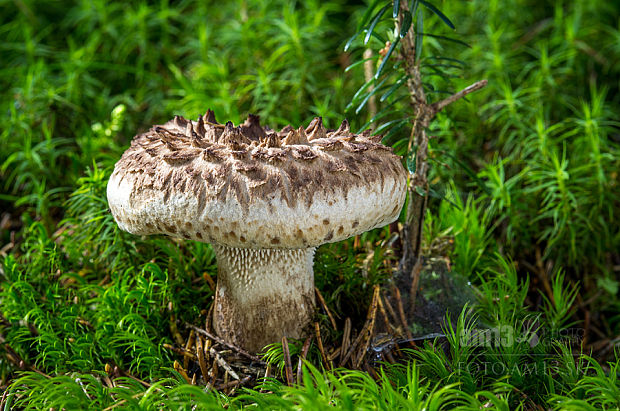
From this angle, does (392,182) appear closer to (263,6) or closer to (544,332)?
(544,332)

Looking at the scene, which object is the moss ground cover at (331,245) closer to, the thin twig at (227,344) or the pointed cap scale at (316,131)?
the thin twig at (227,344)

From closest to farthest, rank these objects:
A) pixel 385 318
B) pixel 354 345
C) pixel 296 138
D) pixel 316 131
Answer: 1. pixel 296 138
2. pixel 316 131
3. pixel 354 345
4. pixel 385 318

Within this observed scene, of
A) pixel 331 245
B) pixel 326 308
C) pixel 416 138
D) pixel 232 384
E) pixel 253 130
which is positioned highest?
pixel 253 130

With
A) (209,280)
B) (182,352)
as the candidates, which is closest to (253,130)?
(209,280)

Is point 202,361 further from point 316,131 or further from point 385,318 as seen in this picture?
point 316,131

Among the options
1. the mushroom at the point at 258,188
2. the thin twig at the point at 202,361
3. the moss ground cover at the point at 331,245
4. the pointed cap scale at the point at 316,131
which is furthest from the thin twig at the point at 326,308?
the pointed cap scale at the point at 316,131

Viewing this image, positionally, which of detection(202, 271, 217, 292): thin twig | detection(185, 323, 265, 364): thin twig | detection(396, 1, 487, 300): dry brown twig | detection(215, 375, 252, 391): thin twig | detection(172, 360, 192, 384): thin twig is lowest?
detection(215, 375, 252, 391): thin twig

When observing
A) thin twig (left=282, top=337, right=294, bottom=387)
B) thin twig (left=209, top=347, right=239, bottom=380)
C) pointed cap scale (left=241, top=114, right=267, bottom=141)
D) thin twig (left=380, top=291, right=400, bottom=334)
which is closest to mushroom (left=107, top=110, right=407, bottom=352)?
pointed cap scale (left=241, top=114, right=267, bottom=141)

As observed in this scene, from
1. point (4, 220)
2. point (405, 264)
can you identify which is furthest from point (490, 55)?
point (4, 220)

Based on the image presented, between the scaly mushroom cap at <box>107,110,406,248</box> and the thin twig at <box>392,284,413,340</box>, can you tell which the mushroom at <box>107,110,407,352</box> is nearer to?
the scaly mushroom cap at <box>107,110,406,248</box>
